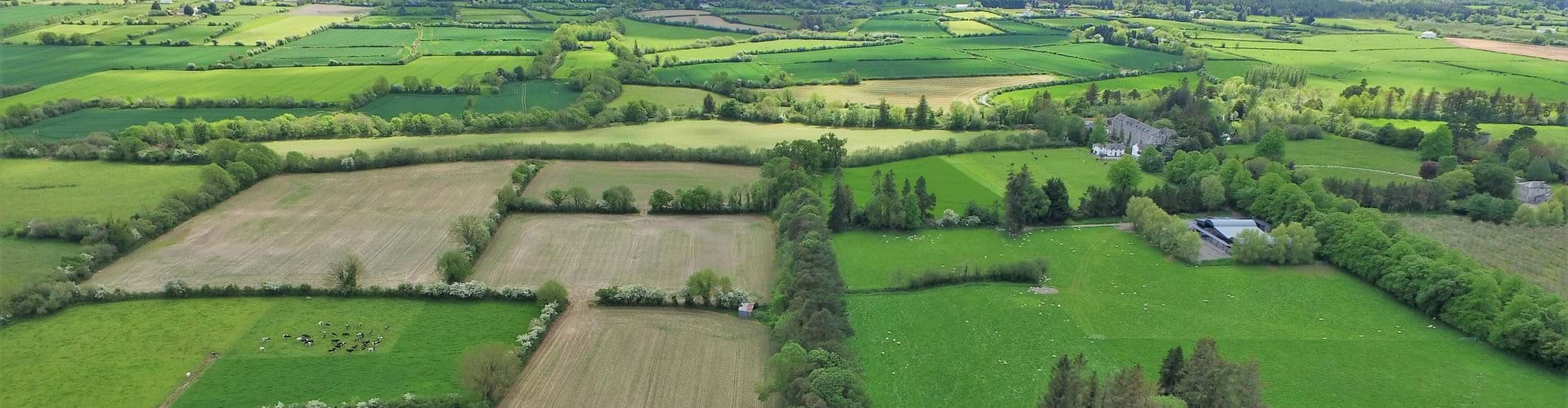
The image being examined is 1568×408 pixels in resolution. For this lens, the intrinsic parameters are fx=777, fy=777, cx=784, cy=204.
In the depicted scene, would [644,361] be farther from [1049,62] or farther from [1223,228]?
[1049,62]

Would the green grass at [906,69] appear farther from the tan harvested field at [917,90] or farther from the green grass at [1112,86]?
the green grass at [1112,86]

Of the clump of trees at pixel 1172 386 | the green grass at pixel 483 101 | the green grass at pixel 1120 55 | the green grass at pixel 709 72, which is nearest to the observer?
the clump of trees at pixel 1172 386

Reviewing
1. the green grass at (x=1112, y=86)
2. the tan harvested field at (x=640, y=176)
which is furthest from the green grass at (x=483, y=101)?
the green grass at (x=1112, y=86)

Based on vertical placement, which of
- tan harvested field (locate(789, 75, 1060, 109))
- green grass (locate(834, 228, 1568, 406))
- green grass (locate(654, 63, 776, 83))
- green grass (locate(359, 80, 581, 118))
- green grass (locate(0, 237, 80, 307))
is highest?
green grass (locate(654, 63, 776, 83))

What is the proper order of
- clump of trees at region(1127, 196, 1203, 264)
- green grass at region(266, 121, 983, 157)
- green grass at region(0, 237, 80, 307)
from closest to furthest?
1. green grass at region(0, 237, 80, 307)
2. clump of trees at region(1127, 196, 1203, 264)
3. green grass at region(266, 121, 983, 157)

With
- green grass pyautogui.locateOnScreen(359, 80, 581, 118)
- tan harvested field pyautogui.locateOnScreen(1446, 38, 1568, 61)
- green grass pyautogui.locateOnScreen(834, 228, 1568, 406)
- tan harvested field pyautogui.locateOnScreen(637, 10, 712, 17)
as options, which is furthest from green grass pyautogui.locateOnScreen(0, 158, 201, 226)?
tan harvested field pyautogui.locateOnScreen(1446, 38, 1568, 61)

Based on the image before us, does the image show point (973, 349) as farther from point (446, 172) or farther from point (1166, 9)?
point (1166, 9)

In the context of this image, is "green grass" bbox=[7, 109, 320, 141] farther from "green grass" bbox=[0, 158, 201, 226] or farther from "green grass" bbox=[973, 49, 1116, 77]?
"green grass" bbox=[973, 49, 1116, 77]
